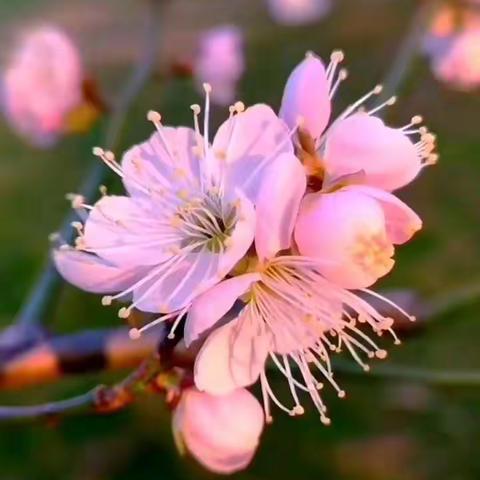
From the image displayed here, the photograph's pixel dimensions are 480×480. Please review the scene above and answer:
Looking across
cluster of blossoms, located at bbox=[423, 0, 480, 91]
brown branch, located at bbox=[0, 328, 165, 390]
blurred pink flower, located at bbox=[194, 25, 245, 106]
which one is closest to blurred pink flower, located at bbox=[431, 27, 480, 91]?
cluster of blossoms, located at bbox=[423, 0, 480, 91]

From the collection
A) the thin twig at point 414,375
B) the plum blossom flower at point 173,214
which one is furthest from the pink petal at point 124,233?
the thin twig at point 414,375

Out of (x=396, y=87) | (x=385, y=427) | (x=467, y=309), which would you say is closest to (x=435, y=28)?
(x=396, y=87)

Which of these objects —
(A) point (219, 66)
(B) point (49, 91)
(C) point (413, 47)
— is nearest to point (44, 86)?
(B) point (49, 91)

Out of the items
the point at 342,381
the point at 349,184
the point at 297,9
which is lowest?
the point at 342,381

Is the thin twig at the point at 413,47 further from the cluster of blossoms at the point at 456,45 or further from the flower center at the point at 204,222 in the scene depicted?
the flower center at the point at 204,222

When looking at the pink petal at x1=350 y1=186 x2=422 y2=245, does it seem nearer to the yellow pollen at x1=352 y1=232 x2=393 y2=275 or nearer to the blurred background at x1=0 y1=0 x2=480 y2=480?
the yellow pollen at x1=352 y1=232 x2=393 y2=275

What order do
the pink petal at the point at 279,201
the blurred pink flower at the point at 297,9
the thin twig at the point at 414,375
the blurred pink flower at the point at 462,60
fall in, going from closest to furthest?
the pink petal at the point at 279,201, the thin twig at the point at 414,375, the blurred pink flower at the point at 462,60, the blurred pink flower at the point at 297,9

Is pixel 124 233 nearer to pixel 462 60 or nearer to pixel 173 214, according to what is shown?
pixel 173 214
